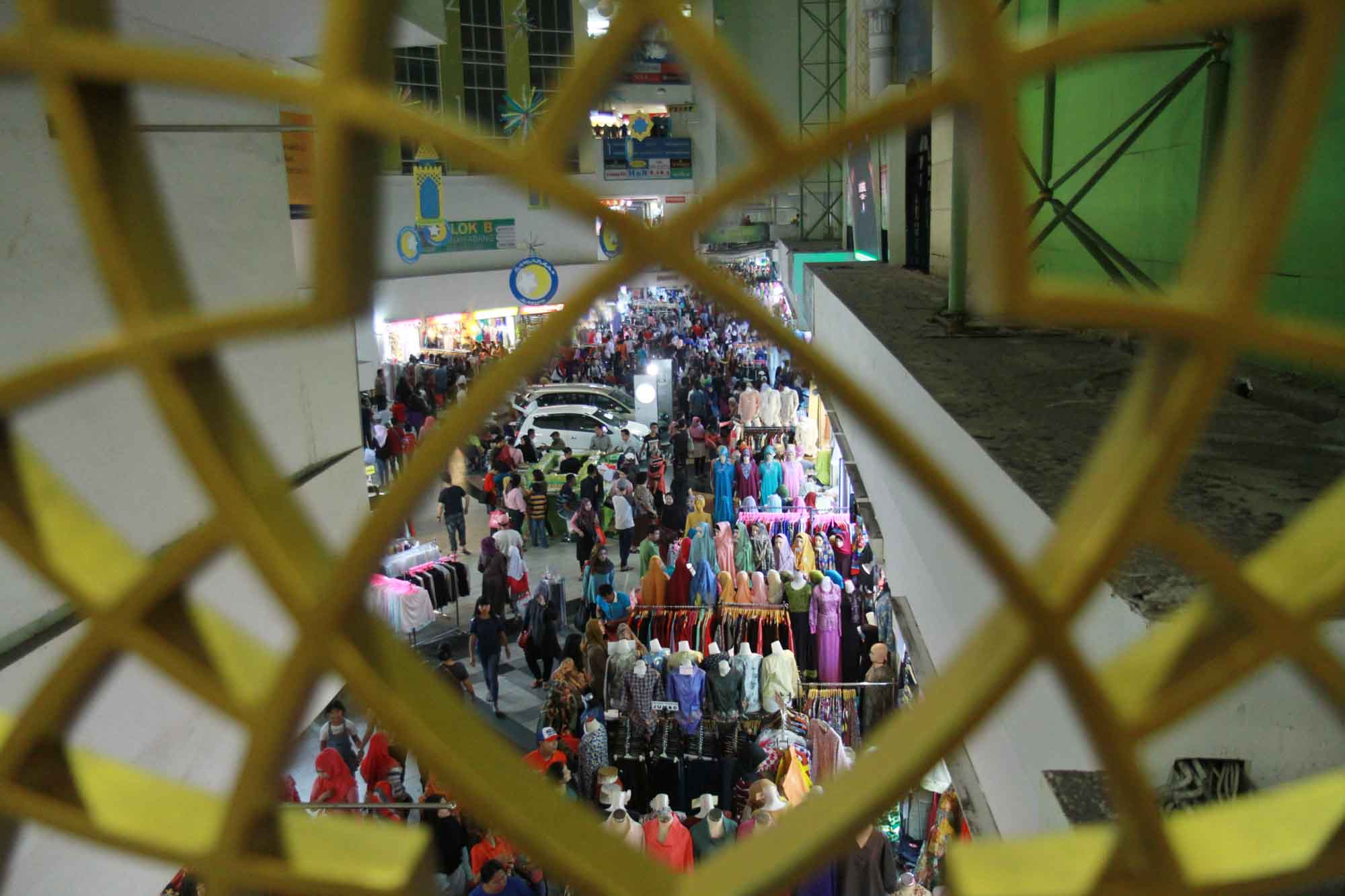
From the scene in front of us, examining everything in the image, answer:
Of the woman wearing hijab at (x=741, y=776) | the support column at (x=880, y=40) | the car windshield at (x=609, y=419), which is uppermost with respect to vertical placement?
the support column at (x=880, y=40)

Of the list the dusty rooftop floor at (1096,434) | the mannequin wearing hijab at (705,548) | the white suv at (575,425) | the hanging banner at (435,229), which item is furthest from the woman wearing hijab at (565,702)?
the white suv at (575,425)

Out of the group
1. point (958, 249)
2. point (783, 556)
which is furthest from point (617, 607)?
point (958, 249)

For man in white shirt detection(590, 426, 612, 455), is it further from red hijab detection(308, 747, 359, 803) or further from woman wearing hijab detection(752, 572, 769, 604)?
red hijab detection(308, 747, 359, 803)

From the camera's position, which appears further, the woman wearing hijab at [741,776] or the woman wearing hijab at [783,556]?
the woman wearing hijab at [783,556]

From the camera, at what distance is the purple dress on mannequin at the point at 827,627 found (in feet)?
26.5

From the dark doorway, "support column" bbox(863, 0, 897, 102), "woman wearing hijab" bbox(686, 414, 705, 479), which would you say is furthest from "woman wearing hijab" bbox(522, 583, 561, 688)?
"support column" bbox(863, 0, 897, 102)

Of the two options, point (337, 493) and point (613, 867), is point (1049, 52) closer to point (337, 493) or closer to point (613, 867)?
point (613, 867)

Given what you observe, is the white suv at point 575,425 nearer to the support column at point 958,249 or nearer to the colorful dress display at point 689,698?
the colorful dress display at point 689,698

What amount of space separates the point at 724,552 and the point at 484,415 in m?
8.80

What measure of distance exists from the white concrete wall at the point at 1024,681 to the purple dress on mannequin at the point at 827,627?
2.35m

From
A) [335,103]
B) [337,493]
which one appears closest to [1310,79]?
[335,103]

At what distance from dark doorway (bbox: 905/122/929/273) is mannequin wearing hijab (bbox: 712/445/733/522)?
184 inches

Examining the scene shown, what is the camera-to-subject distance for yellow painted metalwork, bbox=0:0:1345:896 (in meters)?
0.81

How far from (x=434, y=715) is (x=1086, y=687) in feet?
2.20
